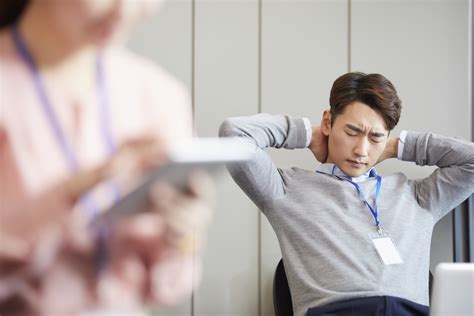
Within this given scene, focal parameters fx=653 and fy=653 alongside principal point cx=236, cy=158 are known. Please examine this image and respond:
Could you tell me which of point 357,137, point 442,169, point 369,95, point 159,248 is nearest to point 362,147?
point 357,137

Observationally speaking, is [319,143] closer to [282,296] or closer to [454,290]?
[282,296]

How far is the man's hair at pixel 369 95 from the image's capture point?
2.03 meters

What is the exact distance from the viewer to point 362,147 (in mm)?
2000

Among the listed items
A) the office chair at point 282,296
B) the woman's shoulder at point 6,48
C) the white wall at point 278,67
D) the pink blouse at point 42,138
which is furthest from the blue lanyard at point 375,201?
the woman's shoulder at point 6,48

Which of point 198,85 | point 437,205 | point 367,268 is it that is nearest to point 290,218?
point 367,268

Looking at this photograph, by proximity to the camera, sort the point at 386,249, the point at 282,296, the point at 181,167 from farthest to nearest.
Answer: the point at 282,296 → the point at 386,249 → the point at 181,167

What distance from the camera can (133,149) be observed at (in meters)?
0.63

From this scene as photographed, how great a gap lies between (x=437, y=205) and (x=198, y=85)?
0.98 metres

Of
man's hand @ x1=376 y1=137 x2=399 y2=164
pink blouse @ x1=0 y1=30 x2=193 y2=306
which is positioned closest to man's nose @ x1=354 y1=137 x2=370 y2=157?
man's hand @ x1=376 y1=137 x2=399 y2=164

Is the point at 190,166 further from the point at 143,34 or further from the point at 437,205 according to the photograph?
the point at 143,34

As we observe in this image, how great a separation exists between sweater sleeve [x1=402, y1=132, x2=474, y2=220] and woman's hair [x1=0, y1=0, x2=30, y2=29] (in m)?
1.76

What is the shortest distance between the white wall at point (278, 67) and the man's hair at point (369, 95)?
0.49 metres

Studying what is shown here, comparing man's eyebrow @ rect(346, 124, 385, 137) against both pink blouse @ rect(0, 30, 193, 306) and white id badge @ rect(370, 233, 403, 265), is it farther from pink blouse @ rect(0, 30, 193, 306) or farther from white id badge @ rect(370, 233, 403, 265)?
pink blouse @ rect(0, 30, 193, 306)

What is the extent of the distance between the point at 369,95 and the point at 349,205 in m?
0.35
